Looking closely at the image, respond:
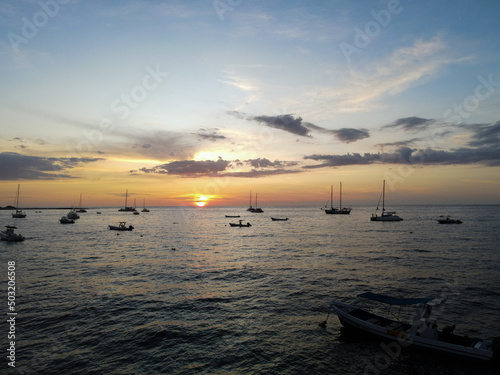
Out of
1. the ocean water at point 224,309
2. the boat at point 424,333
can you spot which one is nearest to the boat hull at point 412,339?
the boat at point 424,333

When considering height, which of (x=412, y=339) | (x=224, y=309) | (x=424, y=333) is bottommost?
(x=224, y=309)

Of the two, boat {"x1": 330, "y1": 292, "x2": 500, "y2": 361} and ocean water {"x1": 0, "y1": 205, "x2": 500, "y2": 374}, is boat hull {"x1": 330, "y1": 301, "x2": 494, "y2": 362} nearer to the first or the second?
boat {"x1": 330, "y1": 292, "x2": 500, "y2": 361}

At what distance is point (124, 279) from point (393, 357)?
101 ft

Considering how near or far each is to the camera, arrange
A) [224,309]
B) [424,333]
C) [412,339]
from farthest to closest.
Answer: [224,309]
[412,339]
[424,333]

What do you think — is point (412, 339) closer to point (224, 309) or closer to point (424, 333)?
point (424, 333)

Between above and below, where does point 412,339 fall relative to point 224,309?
above

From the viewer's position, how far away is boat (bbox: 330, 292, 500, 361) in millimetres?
16767

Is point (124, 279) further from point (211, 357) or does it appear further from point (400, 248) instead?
point (400, 248)

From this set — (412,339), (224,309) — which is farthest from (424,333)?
(224,309)

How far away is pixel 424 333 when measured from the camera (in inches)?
715

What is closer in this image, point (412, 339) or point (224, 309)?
point (412, 339)

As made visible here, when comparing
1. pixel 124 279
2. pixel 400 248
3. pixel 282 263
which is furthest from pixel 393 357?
pixel 400 248

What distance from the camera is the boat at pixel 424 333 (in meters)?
16.8

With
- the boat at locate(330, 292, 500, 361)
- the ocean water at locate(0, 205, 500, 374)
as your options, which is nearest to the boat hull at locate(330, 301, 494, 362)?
the boat at locate(330, 292, 500, 361)
